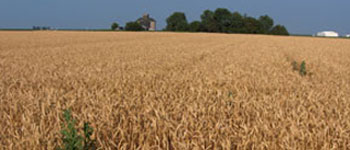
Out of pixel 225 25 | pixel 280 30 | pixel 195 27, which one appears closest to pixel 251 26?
pixel 225 25

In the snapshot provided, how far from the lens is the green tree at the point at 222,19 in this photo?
3043 inches

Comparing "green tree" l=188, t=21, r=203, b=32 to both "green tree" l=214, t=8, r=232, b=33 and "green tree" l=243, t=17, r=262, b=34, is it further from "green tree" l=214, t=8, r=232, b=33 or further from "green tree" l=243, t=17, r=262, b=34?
"green tree" l=243, t=17, r=262, b=34

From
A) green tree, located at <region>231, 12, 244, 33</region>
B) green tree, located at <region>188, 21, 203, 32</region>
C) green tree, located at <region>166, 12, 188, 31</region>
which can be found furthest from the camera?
green tree, located at <region>166, 12, 188, 31</region>

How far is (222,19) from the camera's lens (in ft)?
265

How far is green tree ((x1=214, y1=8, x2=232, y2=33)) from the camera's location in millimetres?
77287

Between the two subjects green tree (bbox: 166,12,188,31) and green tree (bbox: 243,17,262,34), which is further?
green tree (bbox: 166,12,188,31)

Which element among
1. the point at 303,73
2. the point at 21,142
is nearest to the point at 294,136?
the point at 21,142

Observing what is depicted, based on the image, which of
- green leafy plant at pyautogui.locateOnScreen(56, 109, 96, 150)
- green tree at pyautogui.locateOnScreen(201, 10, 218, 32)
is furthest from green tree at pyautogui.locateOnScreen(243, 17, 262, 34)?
green leafy plant at pyautogui.locateOnScreen(56, 109, 96, 150)

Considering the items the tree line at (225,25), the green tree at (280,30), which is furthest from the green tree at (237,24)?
the green tree at (280,30)

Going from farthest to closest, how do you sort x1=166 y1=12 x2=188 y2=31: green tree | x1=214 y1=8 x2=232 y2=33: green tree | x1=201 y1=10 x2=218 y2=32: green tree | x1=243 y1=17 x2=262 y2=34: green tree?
1. x1=166 y1=12 x2=188 y2=31: green tree
2. x1=214 y1=8 x2=232 y2=33: green tree
3. x1=201 y1=10 x2=218 y2=32: green tree
4. x1=243 y1=17 x2=262 y2=34: green tree

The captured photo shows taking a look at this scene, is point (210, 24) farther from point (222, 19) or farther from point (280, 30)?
point (280, 30)

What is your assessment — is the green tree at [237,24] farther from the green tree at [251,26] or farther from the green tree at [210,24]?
the green tree at [210,24]

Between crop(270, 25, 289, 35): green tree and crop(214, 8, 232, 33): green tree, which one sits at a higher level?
crop(214, 8, 232, 33): green tree

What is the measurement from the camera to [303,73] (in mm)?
6379
